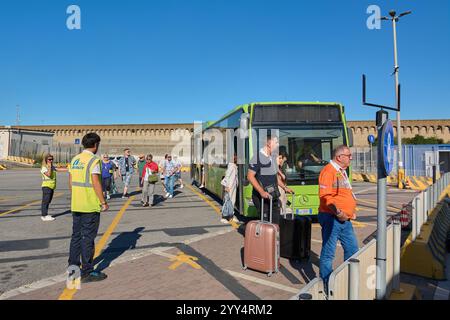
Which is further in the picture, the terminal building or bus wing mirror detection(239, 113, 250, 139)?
the terminal building

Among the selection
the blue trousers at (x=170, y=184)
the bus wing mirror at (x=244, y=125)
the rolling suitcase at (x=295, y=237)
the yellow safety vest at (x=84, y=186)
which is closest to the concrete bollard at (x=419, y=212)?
the rolling suitcase at (x=295, y=237)

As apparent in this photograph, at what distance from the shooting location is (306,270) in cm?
525

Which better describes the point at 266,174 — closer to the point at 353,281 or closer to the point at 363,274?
the point at 363,274

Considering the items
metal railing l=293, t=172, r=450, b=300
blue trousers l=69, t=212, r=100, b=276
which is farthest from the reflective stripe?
metal railing l=293, t=172, r=450, b=300

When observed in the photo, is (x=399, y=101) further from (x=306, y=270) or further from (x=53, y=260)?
(x=53, y=260)

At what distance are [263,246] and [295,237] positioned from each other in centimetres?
88

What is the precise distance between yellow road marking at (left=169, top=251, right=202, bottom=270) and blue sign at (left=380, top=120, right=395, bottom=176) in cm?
318

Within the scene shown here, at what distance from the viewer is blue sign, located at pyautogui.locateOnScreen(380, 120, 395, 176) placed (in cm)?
344

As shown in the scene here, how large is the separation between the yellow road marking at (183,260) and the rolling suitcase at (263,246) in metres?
0.88

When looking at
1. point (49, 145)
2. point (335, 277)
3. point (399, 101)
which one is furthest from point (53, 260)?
point (49, 145)

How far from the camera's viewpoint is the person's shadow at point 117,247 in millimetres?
5645

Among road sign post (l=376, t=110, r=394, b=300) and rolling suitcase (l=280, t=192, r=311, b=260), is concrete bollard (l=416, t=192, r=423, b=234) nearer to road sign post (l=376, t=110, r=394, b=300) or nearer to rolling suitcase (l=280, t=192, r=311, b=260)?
rolling suitcase (l=280, t=192, r=311, b=260)

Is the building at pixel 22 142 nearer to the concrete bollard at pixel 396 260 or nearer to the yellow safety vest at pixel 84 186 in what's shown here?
the yellow safety vest at pixel 84 186
